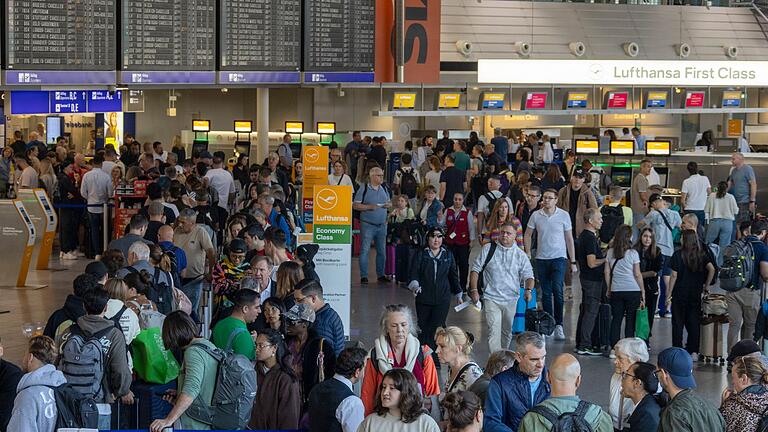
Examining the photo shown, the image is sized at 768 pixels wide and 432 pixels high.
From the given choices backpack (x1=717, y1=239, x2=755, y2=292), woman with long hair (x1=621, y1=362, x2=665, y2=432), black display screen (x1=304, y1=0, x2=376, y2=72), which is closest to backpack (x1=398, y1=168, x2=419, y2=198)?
black display screen (x1=304, y1=0, x2=376, y2=72)

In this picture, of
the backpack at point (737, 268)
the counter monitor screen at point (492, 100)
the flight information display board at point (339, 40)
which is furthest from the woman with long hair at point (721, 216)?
the counter monitor screen at point (492, 100)

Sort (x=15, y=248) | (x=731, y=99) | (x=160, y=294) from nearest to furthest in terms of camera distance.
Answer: (x=160, y=294) < (x=15, y=248) < (x=731, y=99)

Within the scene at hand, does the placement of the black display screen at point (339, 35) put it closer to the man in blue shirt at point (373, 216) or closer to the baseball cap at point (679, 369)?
the man in blue shirt at point (373, 216)

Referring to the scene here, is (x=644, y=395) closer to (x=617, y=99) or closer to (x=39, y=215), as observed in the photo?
(x=39, y=215)

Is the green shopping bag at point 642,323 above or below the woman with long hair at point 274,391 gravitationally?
below

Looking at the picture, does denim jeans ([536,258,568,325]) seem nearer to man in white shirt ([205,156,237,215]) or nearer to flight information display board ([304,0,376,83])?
man in white shirt ([205,156,237,215])

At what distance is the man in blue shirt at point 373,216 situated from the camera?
643 inches

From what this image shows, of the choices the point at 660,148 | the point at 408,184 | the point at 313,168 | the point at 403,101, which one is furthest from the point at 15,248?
the point at 660,148

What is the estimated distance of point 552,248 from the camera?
13234 mm

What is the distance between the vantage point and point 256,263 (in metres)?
10.3

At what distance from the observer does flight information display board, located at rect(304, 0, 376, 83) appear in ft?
59.8

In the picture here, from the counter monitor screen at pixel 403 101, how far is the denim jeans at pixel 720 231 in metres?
9.70

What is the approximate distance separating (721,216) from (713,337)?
220 inches

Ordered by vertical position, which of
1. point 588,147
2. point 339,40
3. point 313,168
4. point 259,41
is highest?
point 339,40
